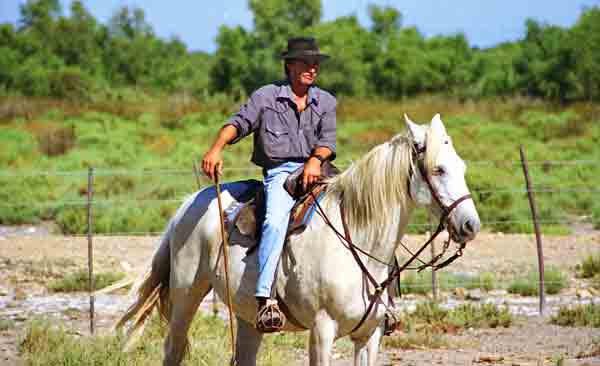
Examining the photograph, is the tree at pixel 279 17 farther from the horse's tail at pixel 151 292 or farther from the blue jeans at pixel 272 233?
the blue jeans at pixel 272 233

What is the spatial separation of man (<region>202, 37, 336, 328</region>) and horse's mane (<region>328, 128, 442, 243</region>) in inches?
15.5

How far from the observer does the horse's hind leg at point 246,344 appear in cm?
630

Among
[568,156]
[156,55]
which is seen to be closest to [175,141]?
[568,156]

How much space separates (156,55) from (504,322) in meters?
43.4

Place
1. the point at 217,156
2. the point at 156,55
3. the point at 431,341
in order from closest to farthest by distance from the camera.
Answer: the point at 217,156 < the point at 431,341 < the point at 156,55

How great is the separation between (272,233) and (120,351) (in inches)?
99.0

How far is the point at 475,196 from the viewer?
18.1m

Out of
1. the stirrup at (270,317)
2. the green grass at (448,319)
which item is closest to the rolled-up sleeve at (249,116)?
the stirrup at (270,317)

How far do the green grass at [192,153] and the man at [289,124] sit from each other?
277 inches

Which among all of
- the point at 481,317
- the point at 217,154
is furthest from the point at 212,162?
the point at 481,317

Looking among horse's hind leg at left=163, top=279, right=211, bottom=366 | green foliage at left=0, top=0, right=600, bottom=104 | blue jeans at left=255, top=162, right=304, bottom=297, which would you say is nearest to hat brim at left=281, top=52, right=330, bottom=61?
blue jeans at left=255, top=162, right=304, bottom=297

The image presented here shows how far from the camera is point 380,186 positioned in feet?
17.7

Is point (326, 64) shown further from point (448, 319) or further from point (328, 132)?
point (328, 132)

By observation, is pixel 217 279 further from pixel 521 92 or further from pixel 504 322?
pixel 521 92
